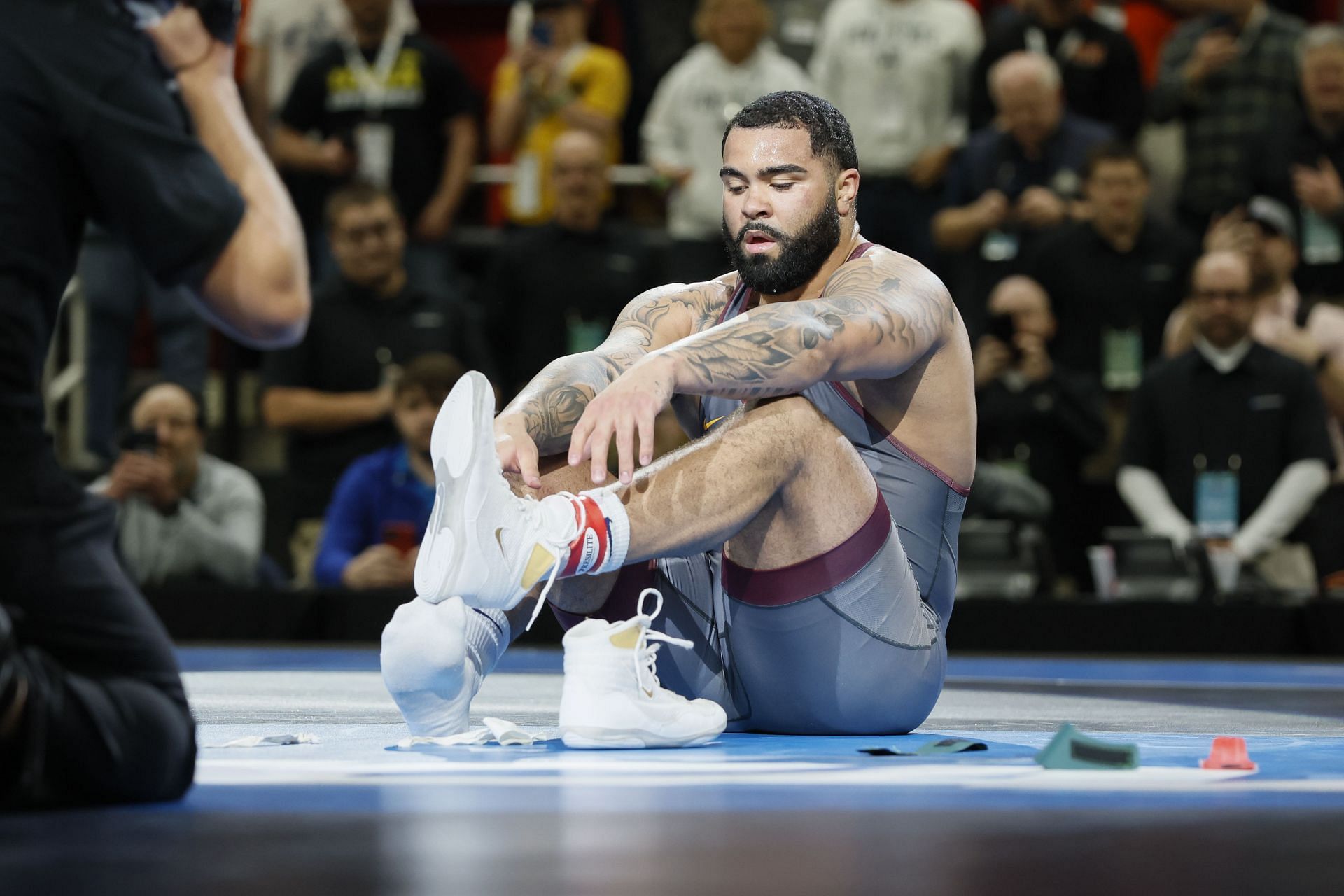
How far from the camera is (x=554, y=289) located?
6.80 m

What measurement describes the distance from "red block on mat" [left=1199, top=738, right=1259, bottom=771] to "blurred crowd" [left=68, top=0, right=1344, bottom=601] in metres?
3.40

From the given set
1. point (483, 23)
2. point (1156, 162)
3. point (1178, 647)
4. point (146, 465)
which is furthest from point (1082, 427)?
point (483, 23)

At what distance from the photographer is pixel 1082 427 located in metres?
6.28

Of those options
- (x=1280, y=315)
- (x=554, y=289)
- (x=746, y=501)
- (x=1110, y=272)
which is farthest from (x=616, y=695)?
(x=1280, y=315)

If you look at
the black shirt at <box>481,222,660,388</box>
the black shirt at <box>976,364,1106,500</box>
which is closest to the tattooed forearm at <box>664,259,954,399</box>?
the black shirt at <box>976,364,1106,500</box>

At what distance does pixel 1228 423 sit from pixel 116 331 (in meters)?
4.12

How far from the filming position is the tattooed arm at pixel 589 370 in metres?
2.70

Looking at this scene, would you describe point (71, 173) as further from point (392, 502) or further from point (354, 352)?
point (354, 352)

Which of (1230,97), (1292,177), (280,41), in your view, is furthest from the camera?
(280,41)

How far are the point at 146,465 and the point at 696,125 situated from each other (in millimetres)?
2619

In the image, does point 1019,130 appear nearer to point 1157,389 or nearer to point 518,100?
point 1157,389

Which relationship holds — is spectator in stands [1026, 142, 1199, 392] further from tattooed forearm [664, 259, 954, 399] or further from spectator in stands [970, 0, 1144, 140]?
tattooed forearm [664, 259, 954, 399]

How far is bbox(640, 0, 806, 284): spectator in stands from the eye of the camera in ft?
22.7

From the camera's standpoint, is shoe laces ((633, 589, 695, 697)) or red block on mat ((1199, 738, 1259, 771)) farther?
shoe laces ((633, 589, 695, 697))
